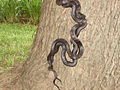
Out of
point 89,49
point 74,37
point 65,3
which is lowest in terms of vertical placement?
point 89,49

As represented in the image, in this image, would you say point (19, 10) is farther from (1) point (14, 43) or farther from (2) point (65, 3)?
(2) point (65, 3)

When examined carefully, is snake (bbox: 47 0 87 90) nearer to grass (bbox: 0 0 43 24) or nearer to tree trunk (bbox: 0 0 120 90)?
tree trunk (bbox: 0 0 120 90)

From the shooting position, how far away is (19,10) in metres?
9.11

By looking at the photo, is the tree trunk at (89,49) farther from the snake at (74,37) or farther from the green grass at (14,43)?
the green grass at (14,43)

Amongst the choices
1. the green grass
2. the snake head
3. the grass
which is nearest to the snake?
the snake head

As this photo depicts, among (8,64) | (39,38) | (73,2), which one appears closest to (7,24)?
(8,64)

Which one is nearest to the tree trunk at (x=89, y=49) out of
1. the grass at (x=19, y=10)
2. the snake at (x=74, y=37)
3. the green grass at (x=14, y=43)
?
the snake at (x=74, y=37)

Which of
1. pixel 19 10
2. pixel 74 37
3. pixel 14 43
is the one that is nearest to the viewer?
pixel 74 37

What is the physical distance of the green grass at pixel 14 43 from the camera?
552 cm

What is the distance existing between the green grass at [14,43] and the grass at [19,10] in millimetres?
363

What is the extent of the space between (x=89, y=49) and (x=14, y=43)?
3.56 metres

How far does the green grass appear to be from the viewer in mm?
5520

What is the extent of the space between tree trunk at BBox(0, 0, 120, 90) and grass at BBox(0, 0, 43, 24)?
543 cm

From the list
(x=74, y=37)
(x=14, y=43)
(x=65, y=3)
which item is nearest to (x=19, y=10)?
(x=14, y=43)
